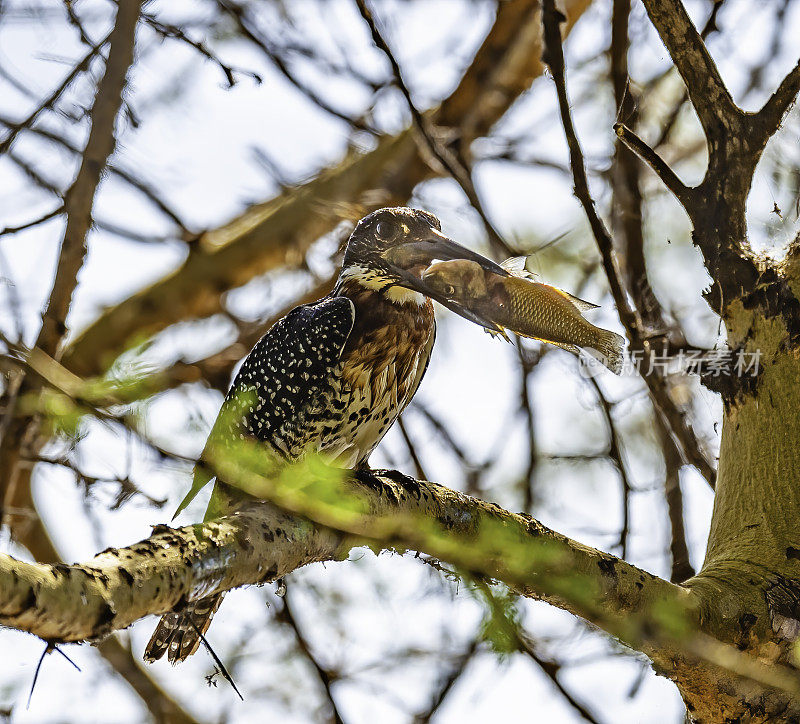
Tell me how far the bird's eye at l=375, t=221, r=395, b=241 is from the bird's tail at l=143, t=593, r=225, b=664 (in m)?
1.49

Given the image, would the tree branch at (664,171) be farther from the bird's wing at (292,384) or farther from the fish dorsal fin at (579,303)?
the bird's wing at (292,384)

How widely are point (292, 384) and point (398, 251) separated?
2.16 ft

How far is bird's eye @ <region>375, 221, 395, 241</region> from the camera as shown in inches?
A: 145

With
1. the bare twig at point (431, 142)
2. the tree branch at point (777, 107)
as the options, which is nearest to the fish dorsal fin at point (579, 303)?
the tree branch at point (777, 107)

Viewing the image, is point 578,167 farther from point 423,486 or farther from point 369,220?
point 423,486

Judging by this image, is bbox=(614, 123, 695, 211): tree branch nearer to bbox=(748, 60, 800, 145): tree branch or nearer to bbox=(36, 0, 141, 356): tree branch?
bbox=(748, 60, 800, 145): tree branch

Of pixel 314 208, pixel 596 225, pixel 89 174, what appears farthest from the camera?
pixel 314 208

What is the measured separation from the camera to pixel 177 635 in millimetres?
3340

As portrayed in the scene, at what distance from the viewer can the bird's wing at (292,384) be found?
351cm

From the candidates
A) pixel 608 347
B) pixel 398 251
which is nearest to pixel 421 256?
pixel 398 251

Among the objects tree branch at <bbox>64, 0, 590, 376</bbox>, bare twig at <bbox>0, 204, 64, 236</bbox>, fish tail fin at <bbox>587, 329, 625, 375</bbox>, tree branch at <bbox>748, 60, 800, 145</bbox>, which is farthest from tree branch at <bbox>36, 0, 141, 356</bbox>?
tree branch at <bbox>64, 0, 590, 376</bbox>

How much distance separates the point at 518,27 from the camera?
5.66m

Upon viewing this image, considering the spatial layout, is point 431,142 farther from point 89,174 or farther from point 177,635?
point 177,635

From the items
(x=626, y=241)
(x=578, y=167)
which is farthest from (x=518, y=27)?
(x=578, y=167)
